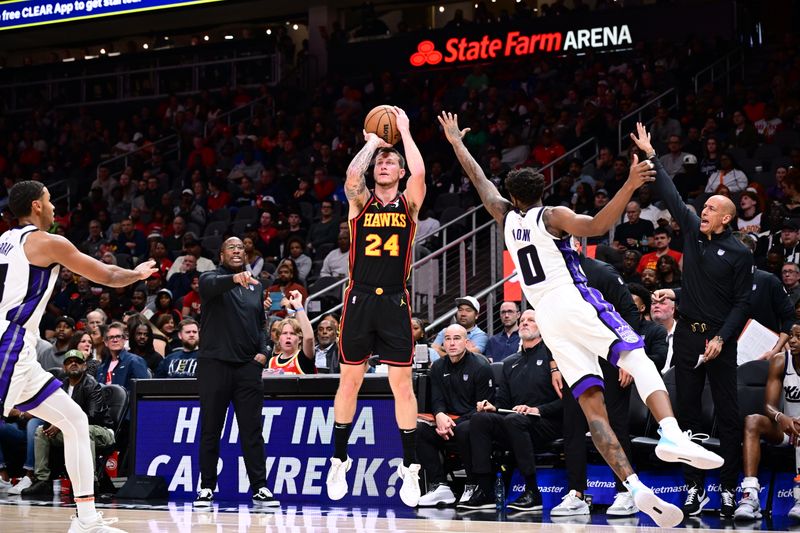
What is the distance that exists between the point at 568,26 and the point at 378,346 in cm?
1251

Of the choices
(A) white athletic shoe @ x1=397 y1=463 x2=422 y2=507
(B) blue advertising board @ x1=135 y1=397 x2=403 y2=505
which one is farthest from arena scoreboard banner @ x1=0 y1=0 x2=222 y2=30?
(A) white athletic shoe @ x1=397 y1=463 x2=422 y2=507

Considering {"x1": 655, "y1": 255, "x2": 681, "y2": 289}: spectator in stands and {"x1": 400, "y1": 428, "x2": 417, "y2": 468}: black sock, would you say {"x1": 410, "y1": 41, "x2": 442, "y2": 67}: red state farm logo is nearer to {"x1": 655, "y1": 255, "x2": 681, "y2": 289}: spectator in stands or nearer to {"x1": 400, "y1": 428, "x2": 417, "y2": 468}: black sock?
{"x1": 655, "y1": 255, "x2": 681, "y2": 289}: spectator in stands

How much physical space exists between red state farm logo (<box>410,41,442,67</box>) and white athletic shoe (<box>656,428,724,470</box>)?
15037mm

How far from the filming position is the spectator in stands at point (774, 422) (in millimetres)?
7855

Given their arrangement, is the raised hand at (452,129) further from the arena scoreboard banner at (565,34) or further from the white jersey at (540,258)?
the arena scoreboard banner at (565,34)

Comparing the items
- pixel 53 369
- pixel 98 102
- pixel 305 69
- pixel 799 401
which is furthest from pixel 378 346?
pixel 98 102

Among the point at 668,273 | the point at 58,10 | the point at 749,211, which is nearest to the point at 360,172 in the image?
the point at 668,273

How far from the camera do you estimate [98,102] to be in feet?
79.4

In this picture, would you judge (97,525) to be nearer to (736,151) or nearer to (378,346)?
(378,346)

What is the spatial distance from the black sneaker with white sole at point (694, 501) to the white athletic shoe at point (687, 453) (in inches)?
85.6

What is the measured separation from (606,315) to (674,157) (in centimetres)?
853

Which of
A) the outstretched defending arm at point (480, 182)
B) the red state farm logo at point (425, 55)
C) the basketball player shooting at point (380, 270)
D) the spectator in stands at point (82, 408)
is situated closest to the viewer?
the outstretched defending arm at point (480, 182)

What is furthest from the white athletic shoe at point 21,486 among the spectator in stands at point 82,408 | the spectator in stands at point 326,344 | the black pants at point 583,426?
the black pants at point 583,426

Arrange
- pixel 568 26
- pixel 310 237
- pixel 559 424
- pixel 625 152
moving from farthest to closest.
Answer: pixel 568 26, pixel 310 237, pixel 625 152, pixel 559 424
